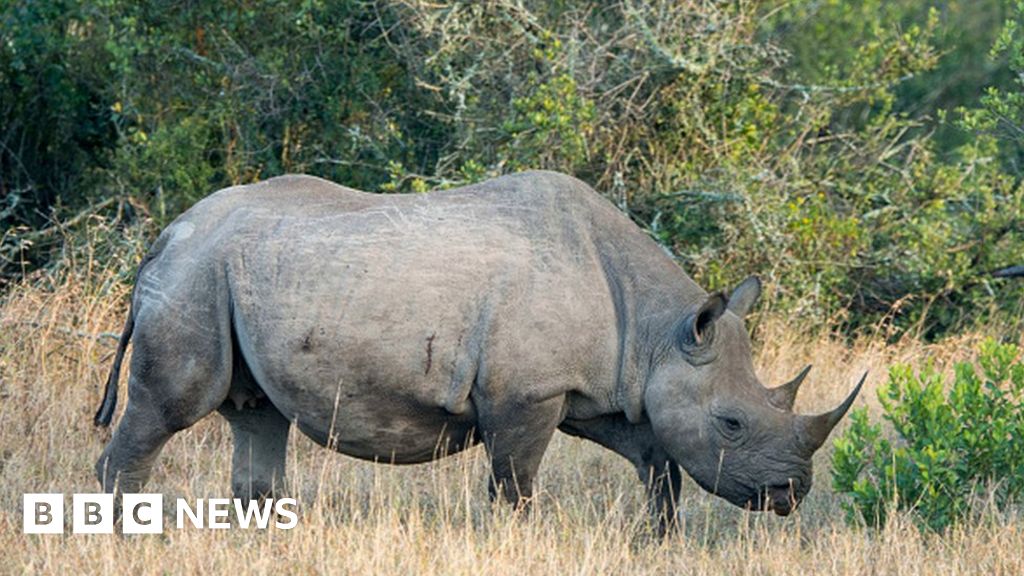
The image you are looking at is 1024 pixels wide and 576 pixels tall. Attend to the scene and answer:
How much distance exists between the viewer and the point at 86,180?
515 inches

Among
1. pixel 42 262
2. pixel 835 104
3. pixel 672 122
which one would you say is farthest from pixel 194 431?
pixel 835 104

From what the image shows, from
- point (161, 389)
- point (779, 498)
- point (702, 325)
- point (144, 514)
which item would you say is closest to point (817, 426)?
point (779, 498)

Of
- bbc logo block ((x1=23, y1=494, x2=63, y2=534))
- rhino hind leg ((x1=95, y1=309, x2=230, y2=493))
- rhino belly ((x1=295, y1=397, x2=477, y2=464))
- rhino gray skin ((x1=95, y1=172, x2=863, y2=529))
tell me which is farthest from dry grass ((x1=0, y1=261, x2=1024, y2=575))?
rhino hind leg ((x1=95, y1=309, x2=230, y2=493))

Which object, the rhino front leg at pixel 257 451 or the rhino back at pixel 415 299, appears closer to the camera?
the rhino back at pixel 415 299

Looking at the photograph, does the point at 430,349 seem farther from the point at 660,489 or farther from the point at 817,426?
the point at 817,426

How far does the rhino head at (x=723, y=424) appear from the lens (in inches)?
284

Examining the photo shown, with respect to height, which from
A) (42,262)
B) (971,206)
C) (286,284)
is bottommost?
(42,262)

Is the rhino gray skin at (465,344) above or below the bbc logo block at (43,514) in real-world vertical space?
above

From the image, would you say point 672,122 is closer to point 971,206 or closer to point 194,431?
point 971,206

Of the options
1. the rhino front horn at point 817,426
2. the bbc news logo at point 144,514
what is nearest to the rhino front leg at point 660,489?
the rhino front horn at point 817,426

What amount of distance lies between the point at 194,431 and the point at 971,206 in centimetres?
622

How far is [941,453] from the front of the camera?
281 inches

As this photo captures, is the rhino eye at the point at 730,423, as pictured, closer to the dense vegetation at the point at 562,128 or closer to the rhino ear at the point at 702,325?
the rhino ear at the point at 702,325

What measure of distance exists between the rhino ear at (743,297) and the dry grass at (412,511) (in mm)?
943
